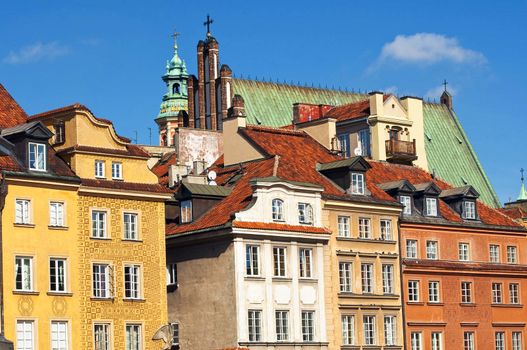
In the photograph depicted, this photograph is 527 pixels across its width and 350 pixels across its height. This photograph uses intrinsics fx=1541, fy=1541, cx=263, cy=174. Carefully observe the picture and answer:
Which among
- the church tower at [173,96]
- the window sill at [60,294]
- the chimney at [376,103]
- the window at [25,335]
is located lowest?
the window at [25,335]

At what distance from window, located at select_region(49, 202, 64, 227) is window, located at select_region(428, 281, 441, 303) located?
2546 centimetres

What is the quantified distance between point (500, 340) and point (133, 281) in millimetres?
27049

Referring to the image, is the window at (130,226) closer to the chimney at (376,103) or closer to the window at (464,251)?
the window at (464,251)

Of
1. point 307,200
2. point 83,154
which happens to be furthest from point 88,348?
point 307,200

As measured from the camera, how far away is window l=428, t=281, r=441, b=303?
3499 inches

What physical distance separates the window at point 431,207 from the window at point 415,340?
769cm

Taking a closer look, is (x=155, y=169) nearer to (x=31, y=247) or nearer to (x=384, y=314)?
(x=384, y=314)

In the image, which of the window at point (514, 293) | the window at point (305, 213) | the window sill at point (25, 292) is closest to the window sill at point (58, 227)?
the window sill at point (25, 292)

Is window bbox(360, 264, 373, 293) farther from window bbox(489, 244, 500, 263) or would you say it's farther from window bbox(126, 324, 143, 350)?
window bbox(126, 324, 143, 350)

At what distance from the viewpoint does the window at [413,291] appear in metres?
87.6

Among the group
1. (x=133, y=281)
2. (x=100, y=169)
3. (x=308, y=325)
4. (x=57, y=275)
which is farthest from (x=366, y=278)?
(x=57, y=275)

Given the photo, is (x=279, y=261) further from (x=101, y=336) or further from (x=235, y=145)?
(x=101, y=336)

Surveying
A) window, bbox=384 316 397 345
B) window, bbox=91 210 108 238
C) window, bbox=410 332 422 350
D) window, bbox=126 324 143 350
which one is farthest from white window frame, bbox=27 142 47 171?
window, bbox=410 332 422 350

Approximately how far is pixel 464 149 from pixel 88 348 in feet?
183
